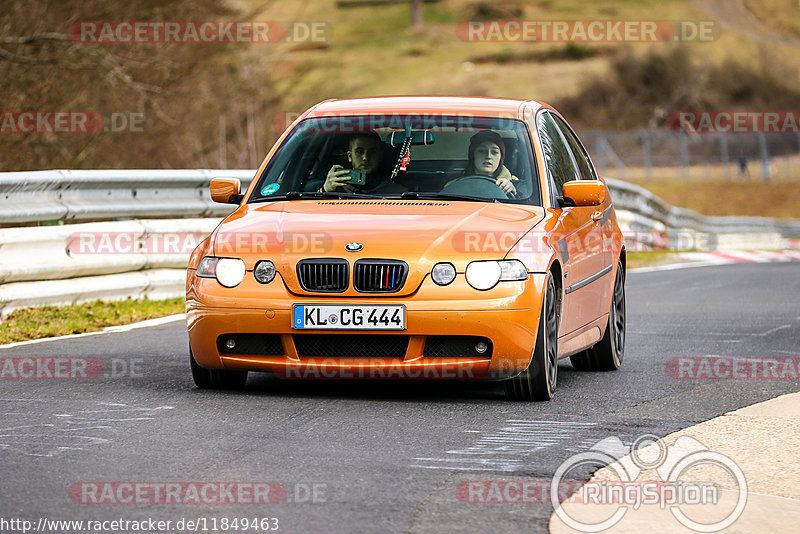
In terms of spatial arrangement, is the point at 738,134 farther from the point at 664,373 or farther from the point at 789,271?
the point at 664,373

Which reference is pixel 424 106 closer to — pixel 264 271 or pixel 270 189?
pixel 270 189

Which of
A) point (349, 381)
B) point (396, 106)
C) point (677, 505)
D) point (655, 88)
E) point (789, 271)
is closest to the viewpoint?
point (677, 505)

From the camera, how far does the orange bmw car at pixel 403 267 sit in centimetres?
737

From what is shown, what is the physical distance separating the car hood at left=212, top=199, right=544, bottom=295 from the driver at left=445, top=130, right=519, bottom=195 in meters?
0.28

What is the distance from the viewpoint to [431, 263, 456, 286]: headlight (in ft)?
24.1

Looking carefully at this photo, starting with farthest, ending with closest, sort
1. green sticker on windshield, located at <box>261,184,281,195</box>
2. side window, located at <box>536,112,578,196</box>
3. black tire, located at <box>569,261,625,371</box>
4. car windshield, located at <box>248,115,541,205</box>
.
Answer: black tire, located at <box>569,261,625,371</box> < side window, located at <box>536,112,578,196</box> < green sticker on windshield, located at <box>261,184,281,195</box> < car windshield, located at <box>248,115,541,205</box>

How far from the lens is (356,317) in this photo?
7.34 metres

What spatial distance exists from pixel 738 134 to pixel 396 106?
47062 mm

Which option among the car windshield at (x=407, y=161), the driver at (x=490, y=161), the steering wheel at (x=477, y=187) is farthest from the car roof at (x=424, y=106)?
the steering wheel at (x=477, y=187)

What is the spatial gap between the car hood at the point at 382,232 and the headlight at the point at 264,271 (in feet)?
0.10

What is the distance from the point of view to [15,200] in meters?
11.2

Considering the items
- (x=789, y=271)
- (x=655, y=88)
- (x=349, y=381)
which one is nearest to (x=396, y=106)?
(x=349, y=381)

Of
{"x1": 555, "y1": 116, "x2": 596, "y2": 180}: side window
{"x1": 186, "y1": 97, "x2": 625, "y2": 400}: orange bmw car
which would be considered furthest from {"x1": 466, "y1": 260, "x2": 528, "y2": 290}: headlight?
{"x1": 555, "y1": 116, "x2": 596, "y2": 180}: side window

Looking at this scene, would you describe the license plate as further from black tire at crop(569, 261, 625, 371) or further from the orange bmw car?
black tire at crop(569, 261, 625, 371)
